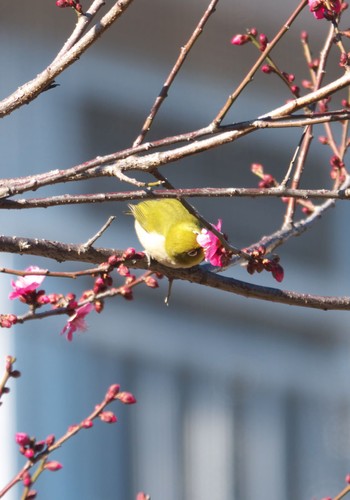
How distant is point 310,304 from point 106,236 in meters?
4.94

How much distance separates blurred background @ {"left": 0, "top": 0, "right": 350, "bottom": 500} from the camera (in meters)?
6.66

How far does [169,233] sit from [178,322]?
439 cm

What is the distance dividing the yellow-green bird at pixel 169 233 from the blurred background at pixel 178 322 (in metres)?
2.21

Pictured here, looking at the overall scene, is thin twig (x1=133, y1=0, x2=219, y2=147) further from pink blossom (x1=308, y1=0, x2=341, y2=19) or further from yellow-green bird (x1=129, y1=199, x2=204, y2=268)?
yellow-green bird (x1=129, y1=199, x2=204, y2=268)

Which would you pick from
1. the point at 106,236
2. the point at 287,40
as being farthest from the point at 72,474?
the point at 287,40

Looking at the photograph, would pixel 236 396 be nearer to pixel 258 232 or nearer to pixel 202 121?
pixel 258 232

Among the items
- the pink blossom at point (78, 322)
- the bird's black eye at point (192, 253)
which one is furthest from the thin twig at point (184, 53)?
the bird's black eye at point (192, 253)

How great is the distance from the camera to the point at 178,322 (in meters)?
7.98

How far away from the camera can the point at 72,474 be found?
662 cm

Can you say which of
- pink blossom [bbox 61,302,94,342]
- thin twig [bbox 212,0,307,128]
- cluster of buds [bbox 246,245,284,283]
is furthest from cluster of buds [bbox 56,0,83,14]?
pink blossom [bbox 61,302,94,342]

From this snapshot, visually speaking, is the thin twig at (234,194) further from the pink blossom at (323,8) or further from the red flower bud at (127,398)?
the red flower bud at (127,398)

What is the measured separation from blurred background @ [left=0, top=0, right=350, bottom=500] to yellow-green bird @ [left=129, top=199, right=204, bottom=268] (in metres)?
2.21

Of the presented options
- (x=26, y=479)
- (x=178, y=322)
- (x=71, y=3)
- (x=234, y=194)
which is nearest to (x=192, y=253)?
(x=26, y=479)

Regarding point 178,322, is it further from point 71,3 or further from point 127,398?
point 71,3
